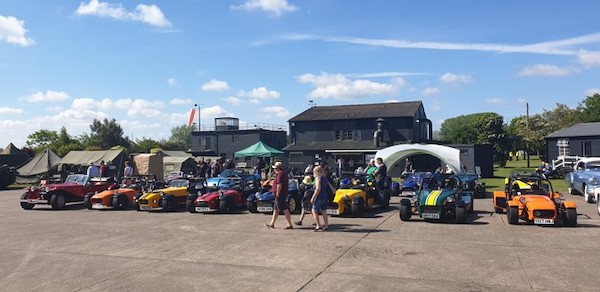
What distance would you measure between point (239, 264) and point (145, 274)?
153 cm

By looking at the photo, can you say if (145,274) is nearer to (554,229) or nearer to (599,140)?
(554,229)

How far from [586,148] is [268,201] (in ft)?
108

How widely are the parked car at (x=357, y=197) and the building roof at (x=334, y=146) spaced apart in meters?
24.1

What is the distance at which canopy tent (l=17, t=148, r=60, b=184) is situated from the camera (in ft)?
118

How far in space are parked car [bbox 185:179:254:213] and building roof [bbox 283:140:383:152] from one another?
25138 mm

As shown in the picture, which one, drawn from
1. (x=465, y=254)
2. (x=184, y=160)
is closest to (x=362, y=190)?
(x=465, y=254)

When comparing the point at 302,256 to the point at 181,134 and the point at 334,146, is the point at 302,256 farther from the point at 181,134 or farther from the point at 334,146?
the point at 181,134

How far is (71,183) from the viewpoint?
63.8 ft

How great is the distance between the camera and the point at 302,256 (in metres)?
8.87

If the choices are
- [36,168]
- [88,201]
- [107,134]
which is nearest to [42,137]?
[107,134]

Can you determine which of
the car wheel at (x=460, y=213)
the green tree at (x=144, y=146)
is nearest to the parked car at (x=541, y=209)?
the car wheel at (x=460, y=213)

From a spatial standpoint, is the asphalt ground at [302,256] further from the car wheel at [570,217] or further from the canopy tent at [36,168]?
the canopy tent at [36,168]

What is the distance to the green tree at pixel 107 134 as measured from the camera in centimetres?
7162

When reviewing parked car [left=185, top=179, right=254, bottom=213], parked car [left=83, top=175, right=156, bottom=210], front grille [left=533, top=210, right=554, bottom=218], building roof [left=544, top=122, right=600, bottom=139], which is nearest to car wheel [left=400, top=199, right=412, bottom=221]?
front grille [left=533, top=210, right=554, bottom=218]
